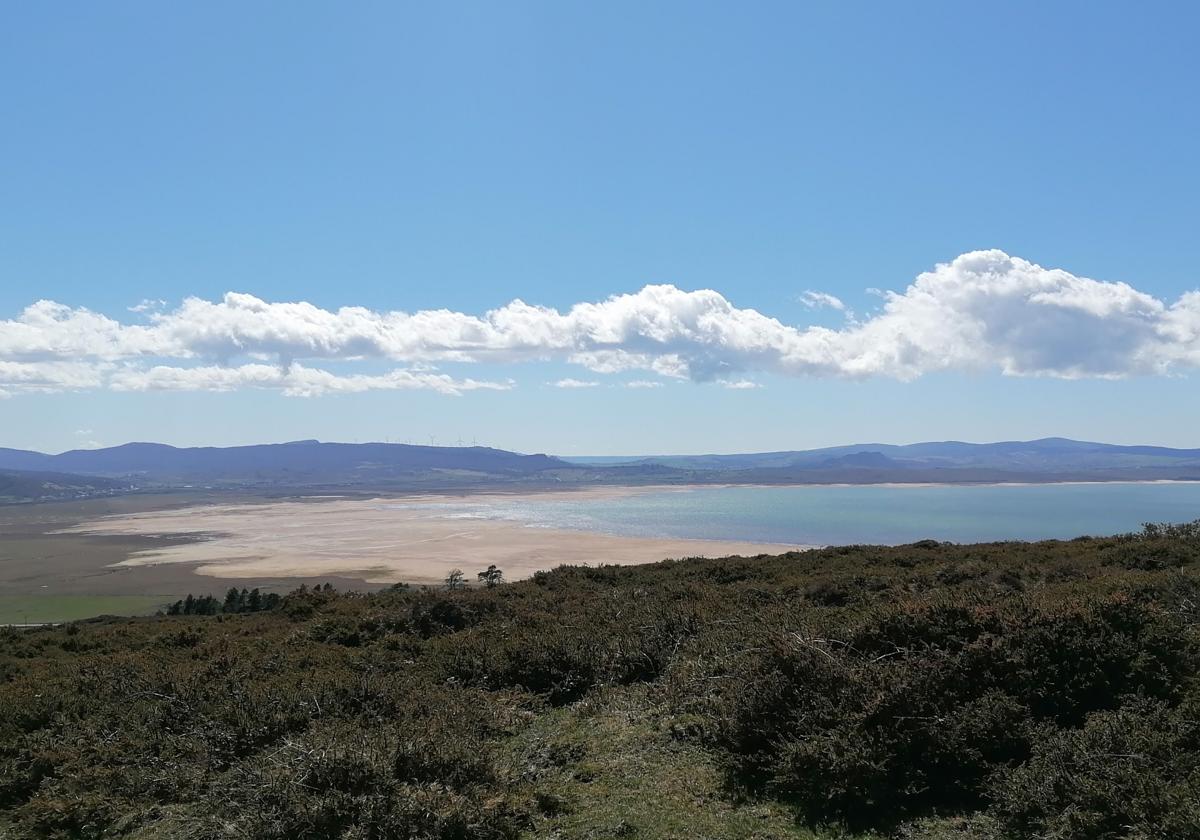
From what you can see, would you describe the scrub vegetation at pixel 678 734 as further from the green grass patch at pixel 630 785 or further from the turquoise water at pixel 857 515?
the turquoise water at pixel 857 515

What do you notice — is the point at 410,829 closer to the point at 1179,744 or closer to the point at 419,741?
the point at 419,741

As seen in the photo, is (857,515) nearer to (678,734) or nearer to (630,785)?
(678,734)

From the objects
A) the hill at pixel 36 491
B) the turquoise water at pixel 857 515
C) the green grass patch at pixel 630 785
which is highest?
the green grass patch at pixel 630 785

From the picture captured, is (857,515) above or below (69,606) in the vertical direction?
above

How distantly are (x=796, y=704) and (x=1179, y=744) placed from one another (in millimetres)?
2781

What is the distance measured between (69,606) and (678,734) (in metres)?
47.3

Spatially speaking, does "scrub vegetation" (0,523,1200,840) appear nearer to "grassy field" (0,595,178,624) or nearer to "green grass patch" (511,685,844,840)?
"green grass patch" (511,685,844,840)

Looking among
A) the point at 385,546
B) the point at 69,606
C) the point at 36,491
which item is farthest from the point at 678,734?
the point at 36,491

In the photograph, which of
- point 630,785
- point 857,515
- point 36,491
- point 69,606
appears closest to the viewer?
point 630,785

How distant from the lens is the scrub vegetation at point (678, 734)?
5.69 m

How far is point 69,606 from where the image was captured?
43469mm

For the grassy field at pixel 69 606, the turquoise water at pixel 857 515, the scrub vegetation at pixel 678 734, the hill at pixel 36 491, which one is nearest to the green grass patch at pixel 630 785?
the scrub vegetation at pixel 678 734

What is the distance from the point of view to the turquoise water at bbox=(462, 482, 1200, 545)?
2566 inches

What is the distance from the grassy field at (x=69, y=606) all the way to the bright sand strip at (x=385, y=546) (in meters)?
7.56
